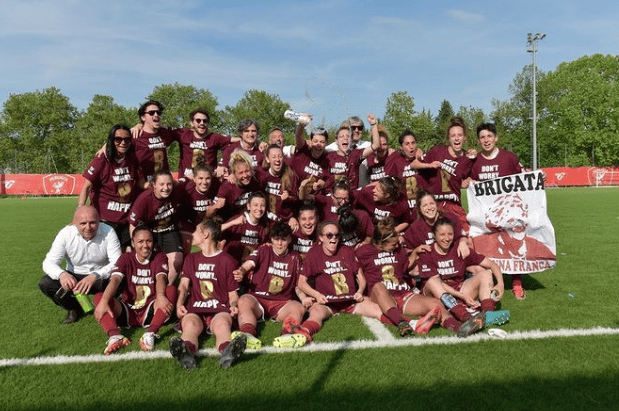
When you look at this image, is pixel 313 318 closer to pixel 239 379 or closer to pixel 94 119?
pixel 239 379

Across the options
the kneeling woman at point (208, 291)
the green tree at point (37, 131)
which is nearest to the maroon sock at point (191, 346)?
the kneeling woman at point (208, 291)

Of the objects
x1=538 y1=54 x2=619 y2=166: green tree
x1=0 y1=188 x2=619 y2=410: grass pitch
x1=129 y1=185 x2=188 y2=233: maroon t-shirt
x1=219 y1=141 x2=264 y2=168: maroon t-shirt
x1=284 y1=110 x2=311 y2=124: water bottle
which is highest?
x1=538 y1=54 x2=619 y2=166: green tree

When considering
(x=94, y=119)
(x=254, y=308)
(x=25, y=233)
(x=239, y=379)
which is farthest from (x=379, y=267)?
(x=94, y=119)

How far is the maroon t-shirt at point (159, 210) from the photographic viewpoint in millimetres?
5914

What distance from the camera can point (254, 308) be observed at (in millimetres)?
5160

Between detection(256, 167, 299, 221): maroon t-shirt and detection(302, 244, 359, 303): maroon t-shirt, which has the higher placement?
detection(256, 167, 299, 221): maroon t-shirt

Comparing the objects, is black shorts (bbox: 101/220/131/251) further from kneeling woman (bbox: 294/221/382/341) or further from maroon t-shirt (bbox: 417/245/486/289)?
maroon t-shirt (bbox: 417/245/486/289)

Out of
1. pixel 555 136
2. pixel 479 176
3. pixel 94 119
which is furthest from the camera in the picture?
pixel 94 119

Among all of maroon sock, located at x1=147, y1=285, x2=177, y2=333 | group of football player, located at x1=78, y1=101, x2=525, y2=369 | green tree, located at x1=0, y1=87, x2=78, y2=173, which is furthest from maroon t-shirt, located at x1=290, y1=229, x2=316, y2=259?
green tree, located at x1=0, y1=87, x2=78, y2=173

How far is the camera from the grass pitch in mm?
3342

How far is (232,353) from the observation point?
399 cm

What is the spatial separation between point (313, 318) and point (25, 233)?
13090 millimetres

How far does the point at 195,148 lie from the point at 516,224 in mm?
4737

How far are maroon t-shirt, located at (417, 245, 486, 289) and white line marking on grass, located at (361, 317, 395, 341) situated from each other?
0.88 m
